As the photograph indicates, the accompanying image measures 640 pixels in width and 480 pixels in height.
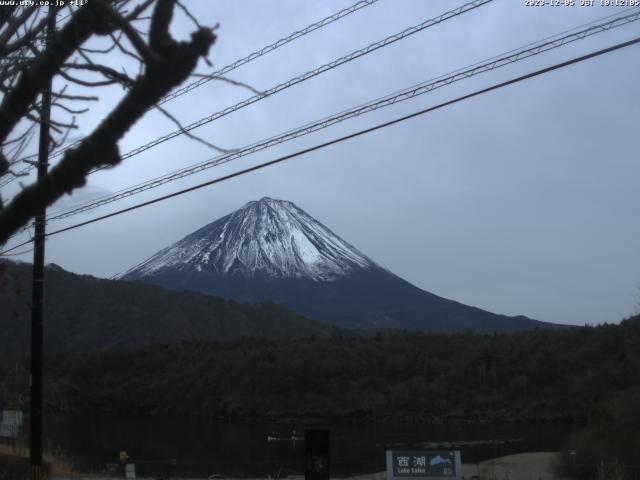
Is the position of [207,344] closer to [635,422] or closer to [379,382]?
[379,382]

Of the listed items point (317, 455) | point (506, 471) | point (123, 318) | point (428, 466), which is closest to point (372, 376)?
point (123, 318)

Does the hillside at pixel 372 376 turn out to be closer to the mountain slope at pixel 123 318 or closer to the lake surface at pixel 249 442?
the lake surface at pixel 249 442

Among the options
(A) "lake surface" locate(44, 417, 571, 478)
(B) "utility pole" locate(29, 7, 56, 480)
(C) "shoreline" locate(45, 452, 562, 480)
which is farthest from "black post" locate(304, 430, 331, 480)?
(A) "lake surface" locate(44, 417, 571, 478)

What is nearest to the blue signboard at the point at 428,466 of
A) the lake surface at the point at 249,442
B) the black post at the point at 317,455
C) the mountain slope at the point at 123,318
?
the black post at the point at 317,455

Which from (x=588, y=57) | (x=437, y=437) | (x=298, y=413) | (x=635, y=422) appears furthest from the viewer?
(x=298, y=413)

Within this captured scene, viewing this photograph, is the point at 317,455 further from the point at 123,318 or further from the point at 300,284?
the point at 300,284

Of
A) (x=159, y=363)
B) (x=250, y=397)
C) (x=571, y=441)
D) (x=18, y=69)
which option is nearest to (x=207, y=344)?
(x=159, y=363)

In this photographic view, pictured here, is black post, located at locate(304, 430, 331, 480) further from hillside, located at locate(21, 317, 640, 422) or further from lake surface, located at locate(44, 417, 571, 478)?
hillside, located at locate(21, 317, 640, 422)

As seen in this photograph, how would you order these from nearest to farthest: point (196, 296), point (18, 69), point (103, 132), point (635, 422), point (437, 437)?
point (103, 132)
point (18, 69)
point (635, 422)
point (437, 437)
point (196, 296)
